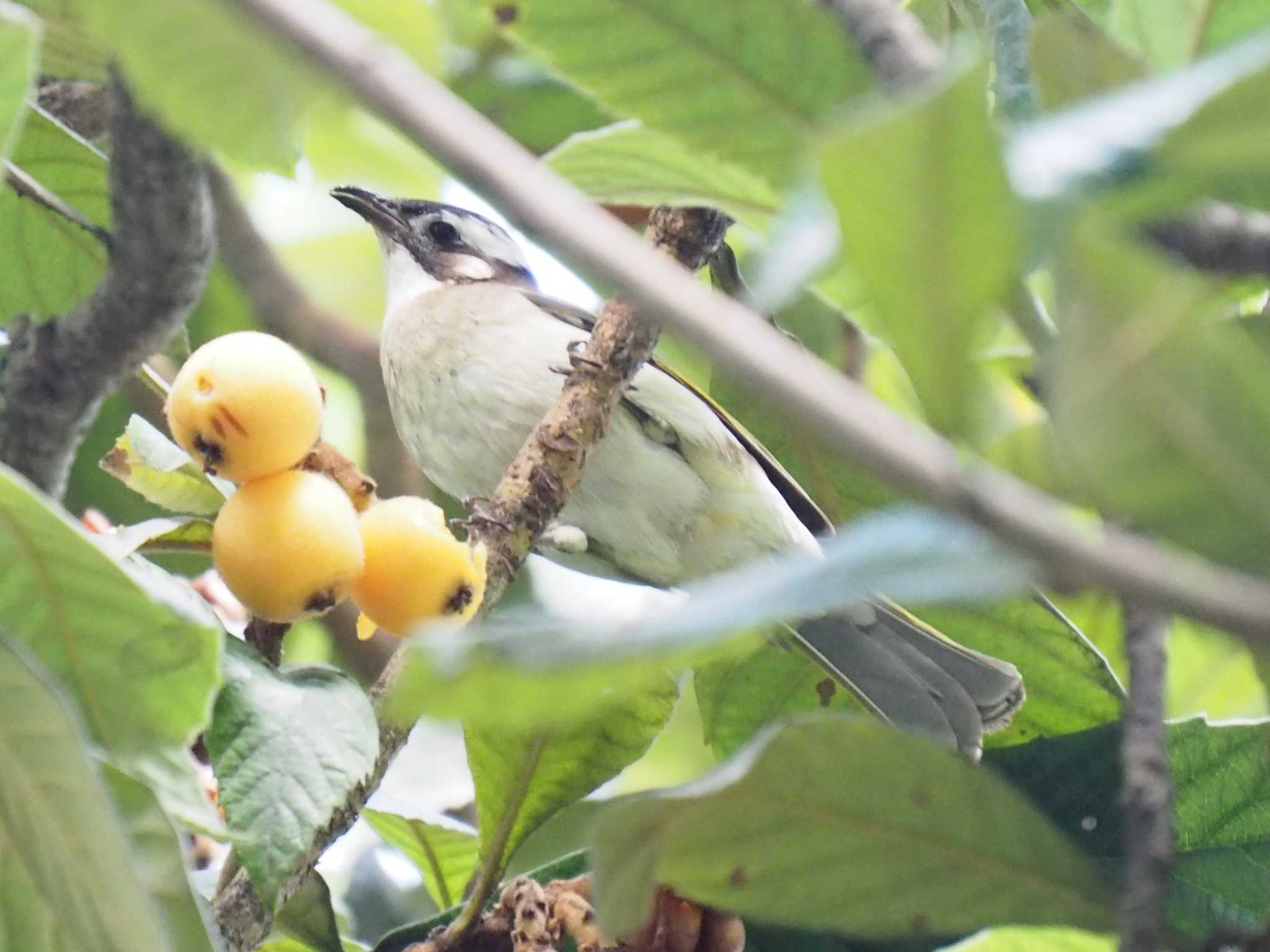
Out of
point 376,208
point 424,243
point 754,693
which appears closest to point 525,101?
point 376,208

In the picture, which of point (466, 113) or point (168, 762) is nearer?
point (466, 113)

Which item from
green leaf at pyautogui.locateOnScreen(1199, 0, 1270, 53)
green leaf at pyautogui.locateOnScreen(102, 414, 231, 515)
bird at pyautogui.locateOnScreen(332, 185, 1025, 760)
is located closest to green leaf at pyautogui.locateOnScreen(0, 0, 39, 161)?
green leaf at pyautogui.locateOnScreen(102, 414, 231, 515)

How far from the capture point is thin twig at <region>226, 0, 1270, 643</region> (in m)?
0.46

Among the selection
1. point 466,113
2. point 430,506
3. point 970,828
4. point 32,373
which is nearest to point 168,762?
point 430,506

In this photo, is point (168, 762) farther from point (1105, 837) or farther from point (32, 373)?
point (32, 373)

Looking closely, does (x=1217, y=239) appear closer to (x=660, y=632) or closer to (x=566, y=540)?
(x=660, y=632)

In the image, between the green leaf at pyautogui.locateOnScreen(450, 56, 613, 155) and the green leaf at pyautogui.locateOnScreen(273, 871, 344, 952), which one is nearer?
the green leaf at pyautogui.locateOnScreen(273, 871, 344, 952)

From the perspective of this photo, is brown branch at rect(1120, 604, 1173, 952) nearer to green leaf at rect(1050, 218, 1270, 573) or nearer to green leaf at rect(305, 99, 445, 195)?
green leaf at rect(1050, 218, 1270, 573)

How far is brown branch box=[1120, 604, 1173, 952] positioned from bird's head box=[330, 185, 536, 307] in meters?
2.56

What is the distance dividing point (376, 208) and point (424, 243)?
0.20m

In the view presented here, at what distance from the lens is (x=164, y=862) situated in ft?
3.30

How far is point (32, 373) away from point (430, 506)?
69 cm

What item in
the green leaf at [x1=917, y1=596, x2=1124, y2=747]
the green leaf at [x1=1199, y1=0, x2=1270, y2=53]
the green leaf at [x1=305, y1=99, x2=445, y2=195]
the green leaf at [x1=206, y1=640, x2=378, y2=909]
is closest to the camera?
the green leaf at [x1=206, y1=640, x2=378, y2=909]

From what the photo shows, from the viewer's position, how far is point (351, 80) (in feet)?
1.59
